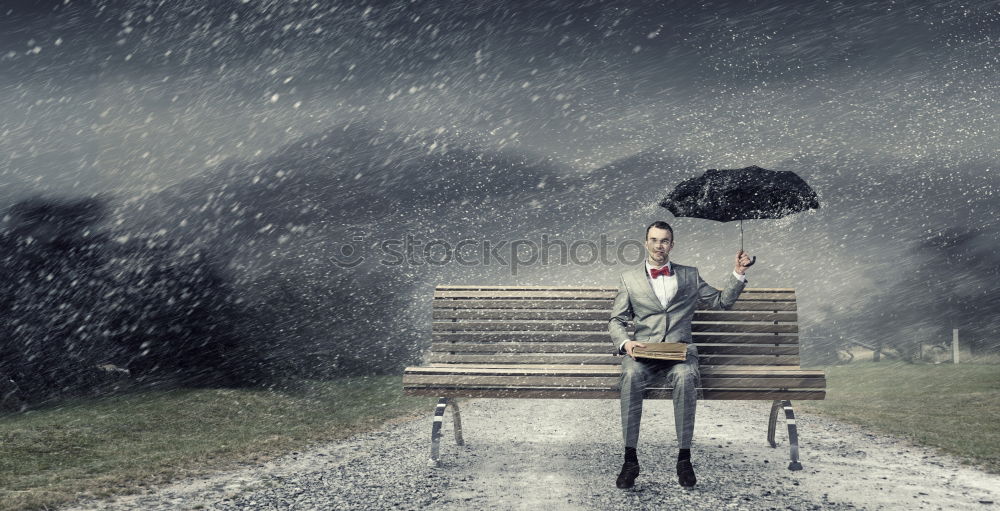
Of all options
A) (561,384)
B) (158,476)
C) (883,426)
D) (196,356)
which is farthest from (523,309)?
(196,356)

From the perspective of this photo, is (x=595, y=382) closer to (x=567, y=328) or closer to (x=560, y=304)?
(x=567, y=328)

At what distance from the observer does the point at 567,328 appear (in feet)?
21.1

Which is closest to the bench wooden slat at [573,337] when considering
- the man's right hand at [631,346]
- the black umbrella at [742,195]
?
the black umbrella at [742,195]

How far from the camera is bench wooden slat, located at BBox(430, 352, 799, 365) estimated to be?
6.28m

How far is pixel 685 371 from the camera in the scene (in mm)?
5246

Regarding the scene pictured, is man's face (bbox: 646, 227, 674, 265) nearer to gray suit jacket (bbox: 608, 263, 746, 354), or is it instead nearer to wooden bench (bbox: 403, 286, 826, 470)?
gray suit jacket (bbox: 608, 263, 746, 354)

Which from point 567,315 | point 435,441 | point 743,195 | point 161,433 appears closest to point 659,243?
point 743,195

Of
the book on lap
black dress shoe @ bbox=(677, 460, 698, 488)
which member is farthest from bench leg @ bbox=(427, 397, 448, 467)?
black dress shoe @ bbox=(677, 460, 698, 488)

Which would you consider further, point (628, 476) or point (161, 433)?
point (161, 433)

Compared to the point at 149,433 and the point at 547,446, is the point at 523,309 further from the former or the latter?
the point at 149,433

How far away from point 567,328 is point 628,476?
1.76 m

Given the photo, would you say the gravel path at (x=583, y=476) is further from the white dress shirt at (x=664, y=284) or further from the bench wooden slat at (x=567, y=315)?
the white dress shirt at (x=664, y=284)

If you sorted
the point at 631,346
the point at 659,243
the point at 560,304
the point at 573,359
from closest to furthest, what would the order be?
the point at 631,346 → the point at 659,243 → the point at 573,359 → the point at 560,304

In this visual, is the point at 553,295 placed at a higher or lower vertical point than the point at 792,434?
higher
